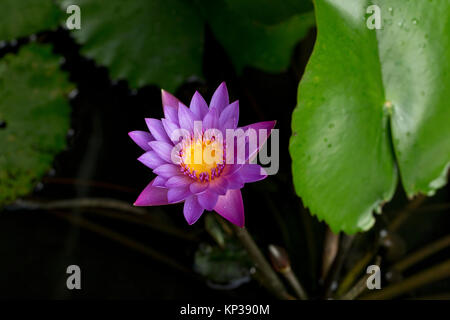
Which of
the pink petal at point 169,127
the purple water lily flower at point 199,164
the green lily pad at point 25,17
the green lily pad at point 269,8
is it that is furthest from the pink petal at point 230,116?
the green lily pad at point 25,17

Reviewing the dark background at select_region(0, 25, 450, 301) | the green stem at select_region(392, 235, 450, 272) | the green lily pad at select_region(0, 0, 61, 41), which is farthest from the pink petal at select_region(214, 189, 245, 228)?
the green lily pad at select_region(0, 0, 61, 41)

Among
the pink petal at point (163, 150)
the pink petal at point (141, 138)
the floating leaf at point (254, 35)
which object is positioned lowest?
the pink petal at point (163, 150)

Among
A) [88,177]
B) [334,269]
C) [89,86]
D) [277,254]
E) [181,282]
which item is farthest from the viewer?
[89,86]

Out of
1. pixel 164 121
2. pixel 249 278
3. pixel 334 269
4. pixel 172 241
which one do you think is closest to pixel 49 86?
pixel 172 241

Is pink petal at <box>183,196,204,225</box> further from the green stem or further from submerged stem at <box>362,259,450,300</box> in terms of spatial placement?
the green stem

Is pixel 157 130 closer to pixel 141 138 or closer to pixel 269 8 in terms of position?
pixel 141 138

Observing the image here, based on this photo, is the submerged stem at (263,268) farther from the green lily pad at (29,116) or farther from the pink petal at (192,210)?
the green lily pad at (29,116)
